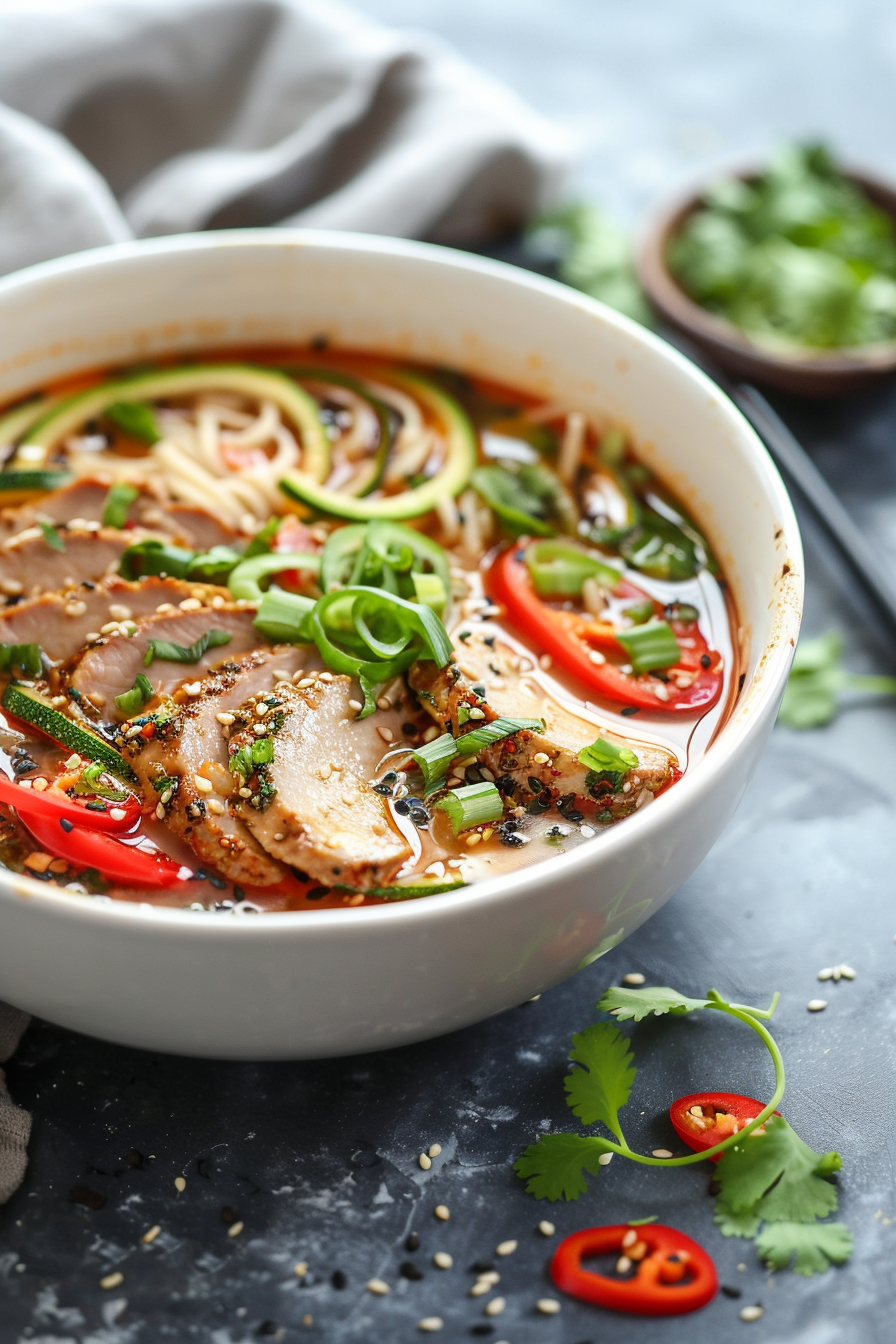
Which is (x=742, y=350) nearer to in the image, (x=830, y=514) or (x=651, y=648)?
(x=830, y=514)

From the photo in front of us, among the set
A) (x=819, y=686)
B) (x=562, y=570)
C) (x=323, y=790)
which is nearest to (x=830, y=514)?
(x=819, y=686)

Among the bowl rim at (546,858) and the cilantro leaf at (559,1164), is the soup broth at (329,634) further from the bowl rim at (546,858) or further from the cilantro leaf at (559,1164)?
the cilantro leaf at (559,1164)

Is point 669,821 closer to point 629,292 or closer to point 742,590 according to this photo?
point 742,590

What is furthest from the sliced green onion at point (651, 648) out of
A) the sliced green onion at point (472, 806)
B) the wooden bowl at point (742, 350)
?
the wooden bowl at point (742, 350)

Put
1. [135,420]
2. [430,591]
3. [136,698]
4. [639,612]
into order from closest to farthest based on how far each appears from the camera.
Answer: [136,698] → [430,591] → [639,612] → [135,420]

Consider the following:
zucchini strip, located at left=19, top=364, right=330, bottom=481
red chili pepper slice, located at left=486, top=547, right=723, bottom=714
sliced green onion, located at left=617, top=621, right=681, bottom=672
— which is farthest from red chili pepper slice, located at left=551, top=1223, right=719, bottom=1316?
zucchini strip, located at left=19, top=364, right=330, bottom=481

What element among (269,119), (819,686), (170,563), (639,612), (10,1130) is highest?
(269,119)

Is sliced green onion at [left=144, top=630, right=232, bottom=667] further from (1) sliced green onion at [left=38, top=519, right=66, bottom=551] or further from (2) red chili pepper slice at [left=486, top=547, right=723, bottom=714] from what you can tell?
(2) red chili pepper slice at [left=486, top=547, right=723, bottom=714]

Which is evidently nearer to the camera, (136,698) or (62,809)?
(62,809)
